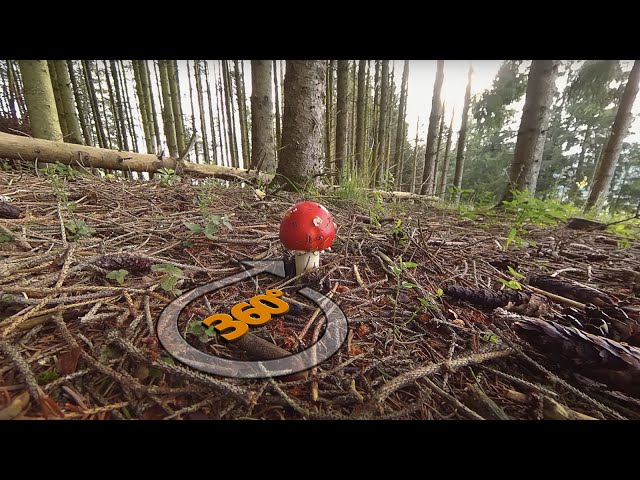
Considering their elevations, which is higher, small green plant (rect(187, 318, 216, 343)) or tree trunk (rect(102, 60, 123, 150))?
tree trunk (rect(102, 60, 123, 150))

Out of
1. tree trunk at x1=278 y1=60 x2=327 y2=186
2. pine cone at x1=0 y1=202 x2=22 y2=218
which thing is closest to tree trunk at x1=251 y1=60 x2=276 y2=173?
tree trunk at x1=278 y1=60 x2=327 y2=186

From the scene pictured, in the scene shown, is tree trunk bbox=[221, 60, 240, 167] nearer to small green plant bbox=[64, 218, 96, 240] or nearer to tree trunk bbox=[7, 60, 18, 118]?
tree trunk bbox=[7, 60, 18, 118]

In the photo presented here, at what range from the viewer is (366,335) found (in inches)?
37.0

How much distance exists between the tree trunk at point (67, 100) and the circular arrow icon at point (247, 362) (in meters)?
6.01

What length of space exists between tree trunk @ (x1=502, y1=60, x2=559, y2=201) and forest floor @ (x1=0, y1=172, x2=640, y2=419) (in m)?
2.50

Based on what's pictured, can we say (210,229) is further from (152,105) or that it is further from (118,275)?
(152,105)

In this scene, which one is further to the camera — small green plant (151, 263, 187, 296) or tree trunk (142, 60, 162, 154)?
tree trunk (142, 60, 162, 154)

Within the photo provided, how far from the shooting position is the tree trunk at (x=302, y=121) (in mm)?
3002

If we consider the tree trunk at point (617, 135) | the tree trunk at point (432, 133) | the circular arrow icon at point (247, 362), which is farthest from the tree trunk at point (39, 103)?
the tree trunk at point (617, 135)

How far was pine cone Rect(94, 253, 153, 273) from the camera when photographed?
3.82 ft

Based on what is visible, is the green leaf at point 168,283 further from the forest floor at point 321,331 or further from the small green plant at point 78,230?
the small green plant at point 78,230

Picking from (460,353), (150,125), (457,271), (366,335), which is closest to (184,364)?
(366,335)
